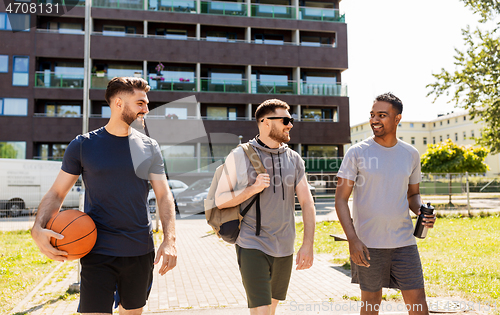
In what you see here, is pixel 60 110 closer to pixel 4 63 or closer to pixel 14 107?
pixel 14 107

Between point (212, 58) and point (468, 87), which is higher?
point (212, 58)

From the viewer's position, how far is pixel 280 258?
3.50m

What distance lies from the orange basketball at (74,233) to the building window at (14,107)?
33349 millimetres

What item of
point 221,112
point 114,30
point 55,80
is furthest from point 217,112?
point 55,80

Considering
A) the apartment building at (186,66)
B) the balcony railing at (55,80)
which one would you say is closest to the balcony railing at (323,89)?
the apartment building at (186,66)

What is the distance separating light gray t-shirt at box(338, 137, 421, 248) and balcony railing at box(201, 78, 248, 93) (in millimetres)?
31362

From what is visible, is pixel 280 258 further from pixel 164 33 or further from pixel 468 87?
pixel 164 33

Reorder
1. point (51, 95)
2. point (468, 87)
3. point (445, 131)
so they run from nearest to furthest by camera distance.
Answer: point (468, 87), point (51, 95), point (445, 131)

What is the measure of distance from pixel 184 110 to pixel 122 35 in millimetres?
7812

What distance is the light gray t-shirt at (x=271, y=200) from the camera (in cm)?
345

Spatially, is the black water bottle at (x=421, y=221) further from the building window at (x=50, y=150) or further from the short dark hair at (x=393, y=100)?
the building window at (x=50, y=150)

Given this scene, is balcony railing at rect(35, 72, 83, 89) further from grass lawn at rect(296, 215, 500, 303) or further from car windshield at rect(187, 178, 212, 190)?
grass lawn at rect(296, 215, 500, 303)

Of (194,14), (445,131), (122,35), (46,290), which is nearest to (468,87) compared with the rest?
(46,290)

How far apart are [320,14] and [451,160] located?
1777 cm
